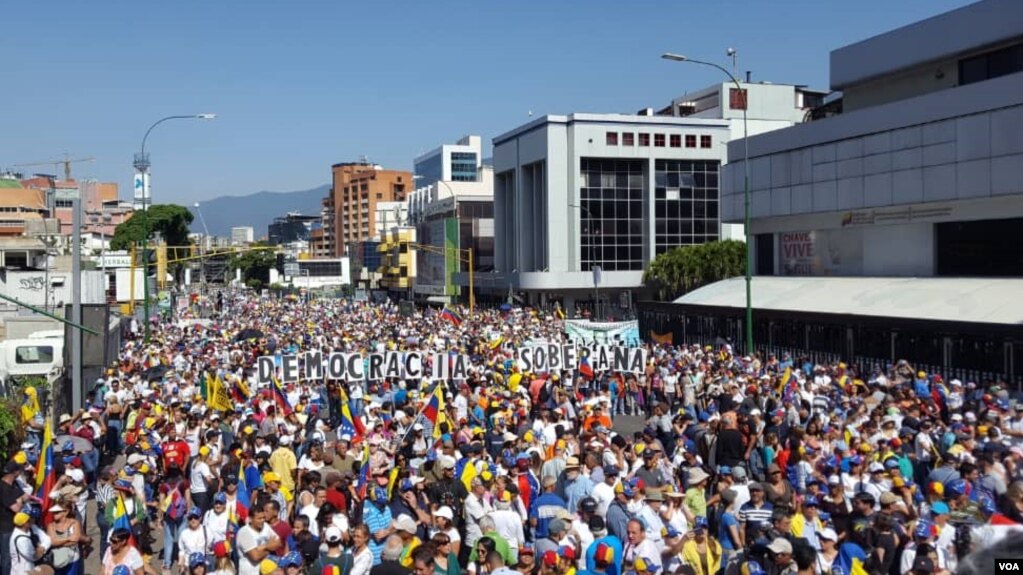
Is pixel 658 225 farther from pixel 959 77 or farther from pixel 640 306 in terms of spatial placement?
pixel 959 77

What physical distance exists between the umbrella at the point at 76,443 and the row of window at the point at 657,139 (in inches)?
2141

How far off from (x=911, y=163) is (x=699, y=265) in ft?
72.8

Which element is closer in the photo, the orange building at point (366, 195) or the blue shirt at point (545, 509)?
the blue shirt at point (545, 509)

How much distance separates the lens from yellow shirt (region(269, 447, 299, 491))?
482 inches

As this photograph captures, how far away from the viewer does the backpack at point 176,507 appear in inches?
453

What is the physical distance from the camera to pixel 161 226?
391 ft

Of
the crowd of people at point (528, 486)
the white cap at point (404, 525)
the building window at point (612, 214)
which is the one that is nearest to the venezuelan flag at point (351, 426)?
the crowd of people at point (528, 486)

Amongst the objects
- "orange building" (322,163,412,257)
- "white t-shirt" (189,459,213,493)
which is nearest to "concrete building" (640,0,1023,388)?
"white t-shirt" (189,459,213,493)

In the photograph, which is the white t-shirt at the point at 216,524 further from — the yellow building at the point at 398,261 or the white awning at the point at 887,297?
the yellow building at the point at 398,261

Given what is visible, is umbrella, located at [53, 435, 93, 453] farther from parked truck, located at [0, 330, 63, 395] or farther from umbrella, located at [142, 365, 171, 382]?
parked truck, located at [0, 330, 63, 395]

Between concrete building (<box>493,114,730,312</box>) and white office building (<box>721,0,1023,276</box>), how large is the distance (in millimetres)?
21769

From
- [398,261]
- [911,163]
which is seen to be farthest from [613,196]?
[398,261]

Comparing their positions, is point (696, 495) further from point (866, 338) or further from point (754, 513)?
point (866, 338)

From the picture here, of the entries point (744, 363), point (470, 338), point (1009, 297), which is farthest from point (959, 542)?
point (470, 338)
